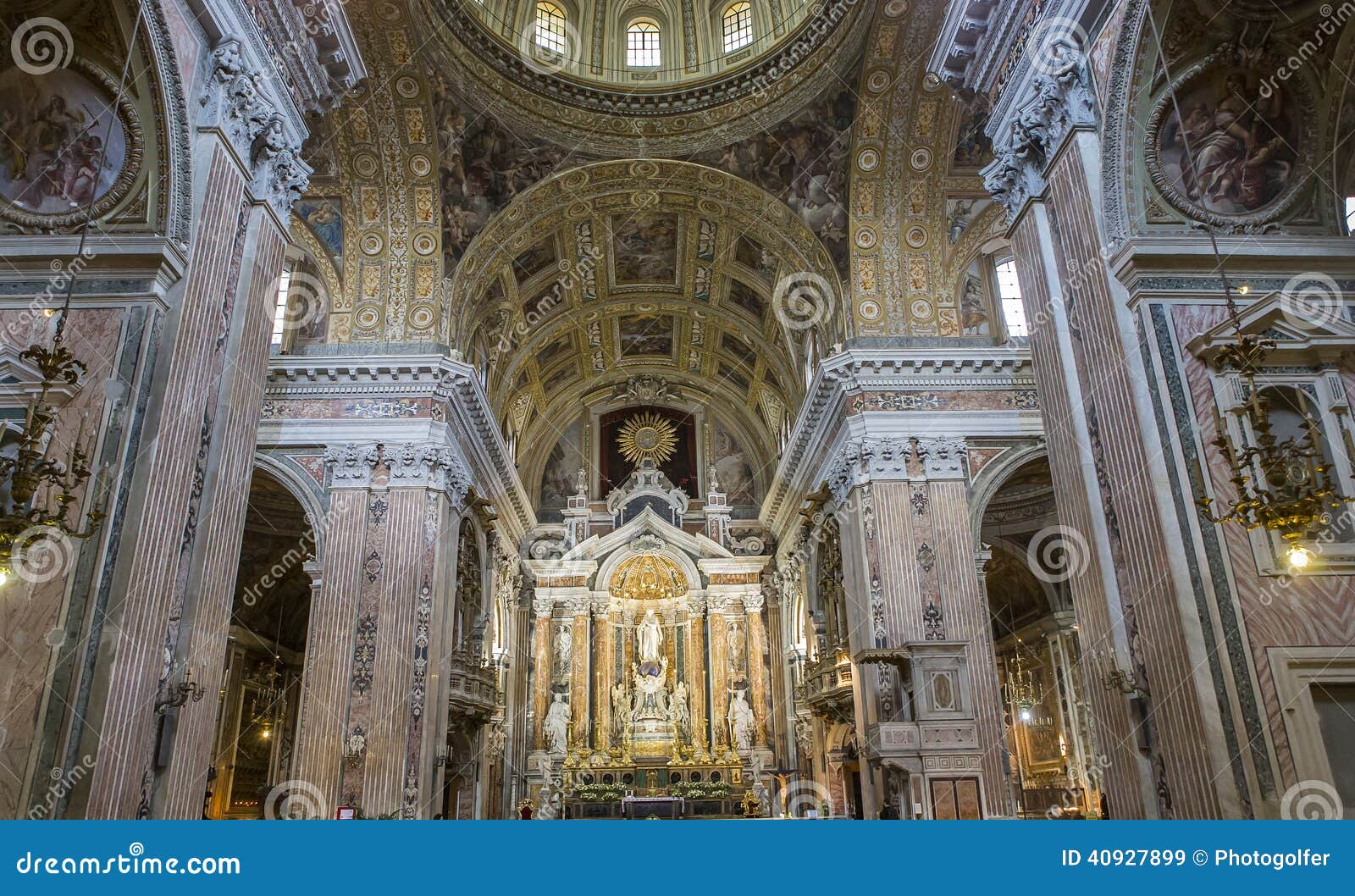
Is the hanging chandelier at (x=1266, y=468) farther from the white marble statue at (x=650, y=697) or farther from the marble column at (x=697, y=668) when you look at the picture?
the white marble statue at (x=650, y=697)

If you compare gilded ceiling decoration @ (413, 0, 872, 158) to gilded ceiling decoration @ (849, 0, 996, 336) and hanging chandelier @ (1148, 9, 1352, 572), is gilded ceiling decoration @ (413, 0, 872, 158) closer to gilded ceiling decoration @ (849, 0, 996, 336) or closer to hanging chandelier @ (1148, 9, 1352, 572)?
gilded ceiling decoration @ (849, 0, 996, 336)

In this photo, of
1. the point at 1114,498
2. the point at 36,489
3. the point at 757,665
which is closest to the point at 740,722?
the point at 757,665

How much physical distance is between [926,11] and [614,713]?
20475 mm

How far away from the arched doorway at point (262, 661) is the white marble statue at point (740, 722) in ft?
39.5

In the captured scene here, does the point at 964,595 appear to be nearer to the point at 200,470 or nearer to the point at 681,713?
the point at 200,470

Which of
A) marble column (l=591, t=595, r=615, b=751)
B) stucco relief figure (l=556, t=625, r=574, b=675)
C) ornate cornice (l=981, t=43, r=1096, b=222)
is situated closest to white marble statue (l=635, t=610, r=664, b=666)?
marble column (l=591, t=595, r=615, b=751)

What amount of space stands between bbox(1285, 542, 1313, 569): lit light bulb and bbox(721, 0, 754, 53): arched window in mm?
16742

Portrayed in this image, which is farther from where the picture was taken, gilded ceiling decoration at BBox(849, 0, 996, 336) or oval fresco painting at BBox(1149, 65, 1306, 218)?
gilded ceiling decoration at BBox(849, 0, 996, 336)

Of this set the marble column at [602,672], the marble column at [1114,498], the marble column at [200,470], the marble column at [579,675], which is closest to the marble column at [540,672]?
the marble column at [579,675]

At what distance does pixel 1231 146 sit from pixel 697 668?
2223 cm

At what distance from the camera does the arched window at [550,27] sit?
19.8 m

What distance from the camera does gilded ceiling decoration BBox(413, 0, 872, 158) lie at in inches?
666

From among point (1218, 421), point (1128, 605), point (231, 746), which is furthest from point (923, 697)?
point (231, 746)

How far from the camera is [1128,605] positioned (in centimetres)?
773
